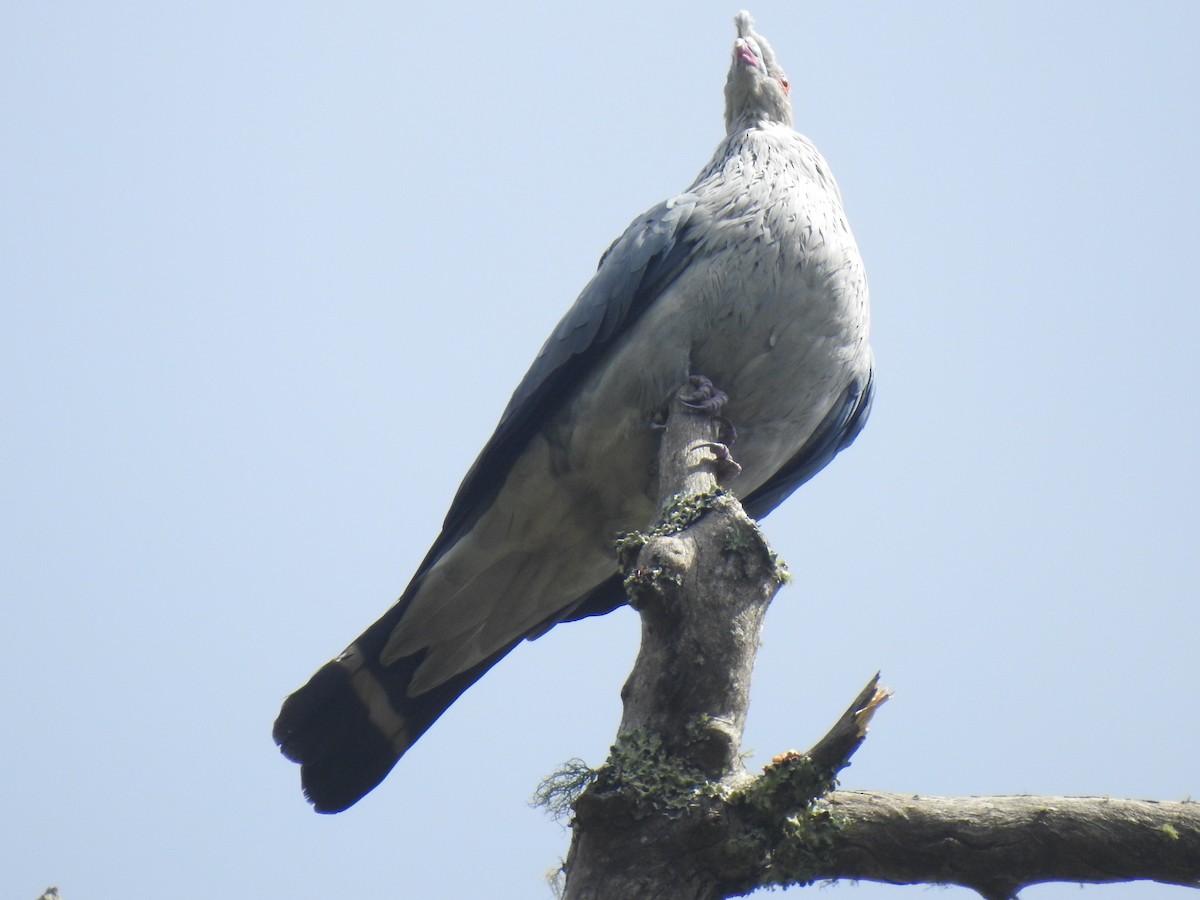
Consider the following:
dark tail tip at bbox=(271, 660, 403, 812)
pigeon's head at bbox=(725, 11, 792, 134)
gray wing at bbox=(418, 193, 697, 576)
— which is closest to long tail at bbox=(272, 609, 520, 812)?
dark tail tip at bbox=(271, 660, 403, 812)

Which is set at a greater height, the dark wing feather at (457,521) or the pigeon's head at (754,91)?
the pigeon's head at (754,91)

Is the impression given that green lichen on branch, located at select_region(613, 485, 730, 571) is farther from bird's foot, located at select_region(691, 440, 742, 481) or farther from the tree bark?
bird's foot, located at select_region(691, 440, 742, 481)

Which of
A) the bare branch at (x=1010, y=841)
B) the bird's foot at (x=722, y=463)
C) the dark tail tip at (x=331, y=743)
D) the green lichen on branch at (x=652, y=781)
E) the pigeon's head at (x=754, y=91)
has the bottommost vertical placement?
the bare branch at (x=1010, y=841)

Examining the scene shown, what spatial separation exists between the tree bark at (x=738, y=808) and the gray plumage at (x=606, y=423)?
1520 millimetres

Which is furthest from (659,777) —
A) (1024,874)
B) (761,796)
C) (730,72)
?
(730,72)

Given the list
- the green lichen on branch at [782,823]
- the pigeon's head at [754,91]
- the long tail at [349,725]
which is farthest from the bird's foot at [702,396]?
the pigeon's head at [754,91]

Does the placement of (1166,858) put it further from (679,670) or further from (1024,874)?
(679,670)

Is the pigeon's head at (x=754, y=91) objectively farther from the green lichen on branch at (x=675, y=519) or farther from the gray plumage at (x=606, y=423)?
the green lichen on branch at (x=675, y=519)

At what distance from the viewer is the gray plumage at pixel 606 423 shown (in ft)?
15.6

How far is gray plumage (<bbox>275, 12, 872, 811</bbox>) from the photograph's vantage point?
4.76m

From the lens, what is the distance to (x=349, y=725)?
16.3ft

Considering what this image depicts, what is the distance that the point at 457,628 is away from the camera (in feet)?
17.2

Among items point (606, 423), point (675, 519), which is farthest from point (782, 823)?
point (606, 423)

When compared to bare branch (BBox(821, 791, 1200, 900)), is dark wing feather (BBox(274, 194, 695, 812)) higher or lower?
higher
